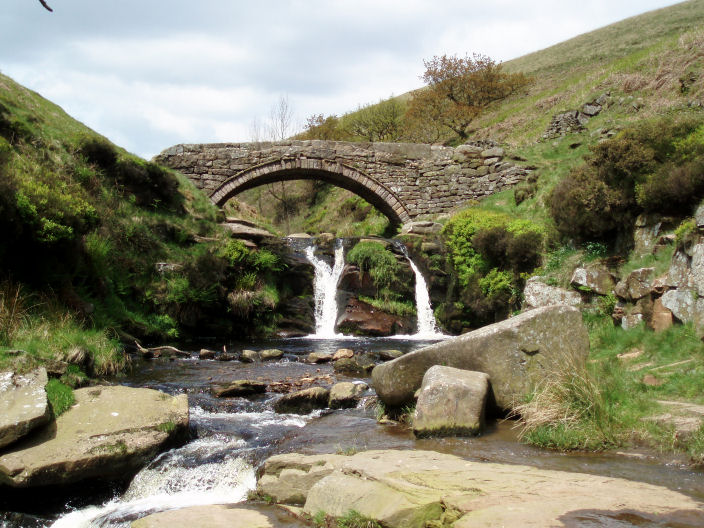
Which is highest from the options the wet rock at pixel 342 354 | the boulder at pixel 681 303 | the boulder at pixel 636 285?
the boulder at pixel 636 285

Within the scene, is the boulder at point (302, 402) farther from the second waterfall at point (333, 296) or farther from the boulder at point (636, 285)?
the second waterfall at point (333, 296)

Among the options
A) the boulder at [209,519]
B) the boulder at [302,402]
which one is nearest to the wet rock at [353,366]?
the boulder at [302,402]

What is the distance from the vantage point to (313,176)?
2164 centimetres

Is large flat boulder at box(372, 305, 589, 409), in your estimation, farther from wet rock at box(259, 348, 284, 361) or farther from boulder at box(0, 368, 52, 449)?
wet rock at box(259, 348, 284, 361)

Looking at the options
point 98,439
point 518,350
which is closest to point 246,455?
point 98,439

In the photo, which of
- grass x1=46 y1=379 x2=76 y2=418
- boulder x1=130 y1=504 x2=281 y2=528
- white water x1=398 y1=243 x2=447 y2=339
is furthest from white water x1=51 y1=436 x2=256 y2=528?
white water x1=398 y1=243 x2=447 y2=339

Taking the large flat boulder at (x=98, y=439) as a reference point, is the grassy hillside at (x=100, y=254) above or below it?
above

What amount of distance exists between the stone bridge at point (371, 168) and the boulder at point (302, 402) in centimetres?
1402

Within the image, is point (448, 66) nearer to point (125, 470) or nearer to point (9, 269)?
point (9, 269)

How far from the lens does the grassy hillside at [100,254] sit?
27.9 ft

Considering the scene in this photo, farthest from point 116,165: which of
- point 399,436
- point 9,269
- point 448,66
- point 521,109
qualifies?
point 448,66

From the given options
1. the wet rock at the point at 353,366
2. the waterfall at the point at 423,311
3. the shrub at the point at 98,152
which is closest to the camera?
the wet rock at the point at 353,366

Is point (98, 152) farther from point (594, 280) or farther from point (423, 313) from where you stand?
point (594, 280)

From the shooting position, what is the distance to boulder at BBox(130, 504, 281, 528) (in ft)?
12.0
